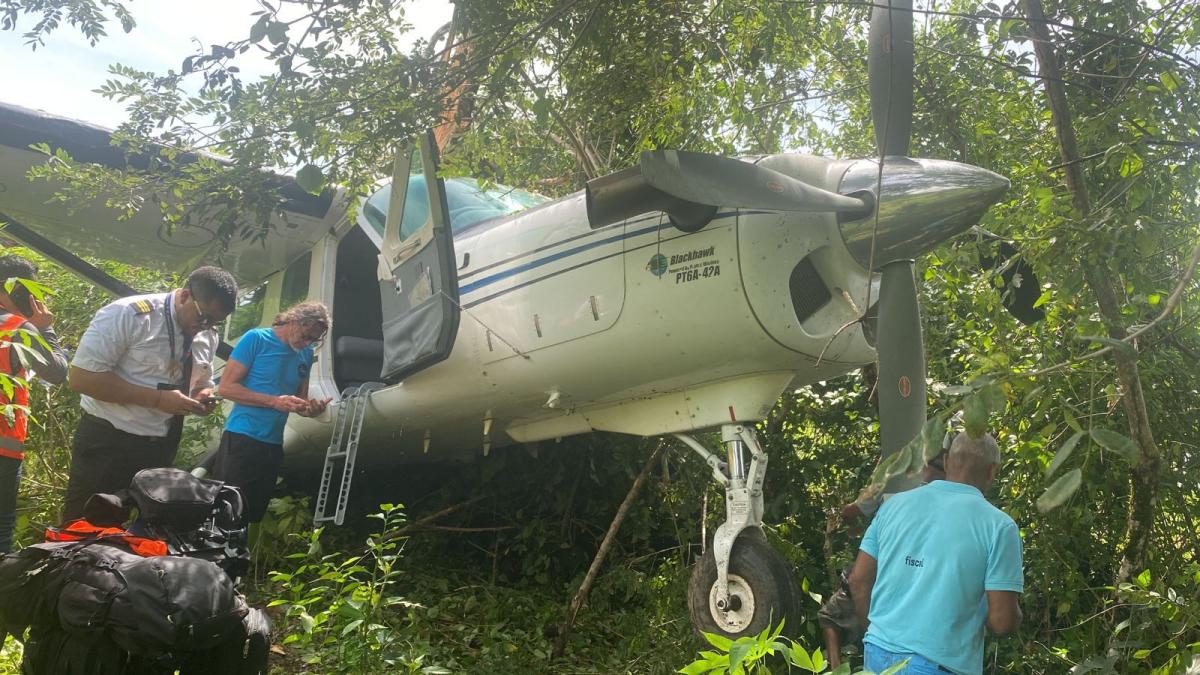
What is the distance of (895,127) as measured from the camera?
417cm

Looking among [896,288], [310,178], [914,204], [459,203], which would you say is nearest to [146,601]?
[310,178]

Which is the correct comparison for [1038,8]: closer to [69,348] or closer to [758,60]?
[758,60]

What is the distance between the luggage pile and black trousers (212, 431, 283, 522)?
1645 mm

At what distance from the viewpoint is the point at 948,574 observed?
8.56ft

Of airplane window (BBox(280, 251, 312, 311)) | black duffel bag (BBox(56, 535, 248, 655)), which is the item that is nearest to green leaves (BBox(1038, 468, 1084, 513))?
black duffel bag (BBox(56, 535, 248, 655))

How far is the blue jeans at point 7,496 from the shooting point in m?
3.74

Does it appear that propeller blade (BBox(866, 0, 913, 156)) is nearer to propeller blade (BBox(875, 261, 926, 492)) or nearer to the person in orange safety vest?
propeller blade (BBox(875, 261, 926, 492))

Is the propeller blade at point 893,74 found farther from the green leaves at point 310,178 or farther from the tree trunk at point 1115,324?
the green leaves at point 310,178

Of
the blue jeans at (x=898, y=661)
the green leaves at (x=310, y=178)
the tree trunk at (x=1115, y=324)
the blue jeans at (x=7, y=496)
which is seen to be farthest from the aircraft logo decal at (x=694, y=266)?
the blue jeans at (x=7, y=496)

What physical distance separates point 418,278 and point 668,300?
165 centimetres

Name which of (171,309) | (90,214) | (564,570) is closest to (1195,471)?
(564,570)

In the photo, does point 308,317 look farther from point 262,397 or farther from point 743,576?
point 743,576

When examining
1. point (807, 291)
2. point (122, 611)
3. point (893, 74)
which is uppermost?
point (893, 74)

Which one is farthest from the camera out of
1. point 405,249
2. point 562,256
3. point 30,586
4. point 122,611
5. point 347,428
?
point 347,428
